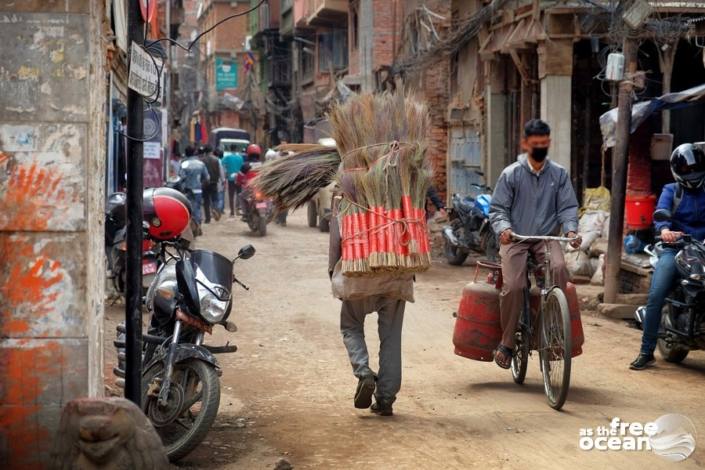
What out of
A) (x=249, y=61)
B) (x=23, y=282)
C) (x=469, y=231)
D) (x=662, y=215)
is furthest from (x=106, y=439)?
(x=249, y=61)

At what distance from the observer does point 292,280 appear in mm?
14859

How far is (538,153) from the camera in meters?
7.55

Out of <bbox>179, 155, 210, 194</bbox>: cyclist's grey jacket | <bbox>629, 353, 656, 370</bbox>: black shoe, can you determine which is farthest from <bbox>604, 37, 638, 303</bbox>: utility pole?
<bbox>179, 155, 210, 194</bbox>: cyclist's grey jacket

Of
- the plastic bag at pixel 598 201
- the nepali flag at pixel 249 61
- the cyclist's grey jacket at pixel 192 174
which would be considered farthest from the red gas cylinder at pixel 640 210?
the nepali flag at pixel 249 61

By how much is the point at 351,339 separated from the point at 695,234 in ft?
9.92

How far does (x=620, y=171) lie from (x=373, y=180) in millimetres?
5581

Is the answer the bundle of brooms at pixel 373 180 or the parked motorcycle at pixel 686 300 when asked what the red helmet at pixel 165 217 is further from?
the parked motorcycle at pixel 686 300

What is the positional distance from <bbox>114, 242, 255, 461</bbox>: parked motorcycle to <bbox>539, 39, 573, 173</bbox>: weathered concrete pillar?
11309mm

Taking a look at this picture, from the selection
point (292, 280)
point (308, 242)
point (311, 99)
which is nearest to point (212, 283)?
point (292, 280)

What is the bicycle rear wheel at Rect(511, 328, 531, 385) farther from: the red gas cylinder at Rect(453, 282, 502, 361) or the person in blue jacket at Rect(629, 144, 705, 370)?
the person in blue jacket at Rect(629, 144, 705, 370)

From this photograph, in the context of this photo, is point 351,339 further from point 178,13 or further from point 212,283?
point 178,13

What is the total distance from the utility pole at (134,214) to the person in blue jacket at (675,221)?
4.34 meters

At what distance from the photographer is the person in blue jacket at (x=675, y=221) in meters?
8.27

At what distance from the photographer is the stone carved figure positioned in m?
4.43
